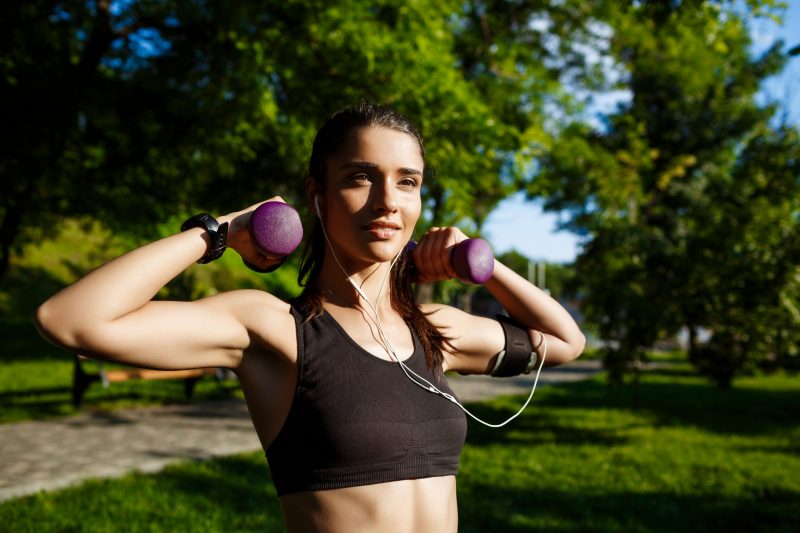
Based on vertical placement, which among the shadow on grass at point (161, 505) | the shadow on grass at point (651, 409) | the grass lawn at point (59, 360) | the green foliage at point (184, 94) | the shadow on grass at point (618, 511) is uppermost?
the green foliage at point (184, 94)

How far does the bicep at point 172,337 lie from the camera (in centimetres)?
162

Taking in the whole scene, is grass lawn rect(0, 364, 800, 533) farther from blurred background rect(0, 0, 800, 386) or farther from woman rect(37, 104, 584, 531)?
woman rect(37, 104, 584, 531)

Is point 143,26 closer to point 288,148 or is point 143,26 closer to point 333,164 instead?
point 288,148

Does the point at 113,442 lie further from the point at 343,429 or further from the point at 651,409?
the point at 651,409

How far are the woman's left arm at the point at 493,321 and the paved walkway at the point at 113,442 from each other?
215 inches

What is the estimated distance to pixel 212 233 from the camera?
183cm

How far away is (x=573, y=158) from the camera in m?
19.4

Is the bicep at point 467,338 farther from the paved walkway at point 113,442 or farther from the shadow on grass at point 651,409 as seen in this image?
the shadow on grass at point 651,409

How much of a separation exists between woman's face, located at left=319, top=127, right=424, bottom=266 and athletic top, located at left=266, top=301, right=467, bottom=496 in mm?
253

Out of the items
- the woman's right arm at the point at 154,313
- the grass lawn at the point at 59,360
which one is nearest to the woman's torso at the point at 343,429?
the woman's right arm at the point at 154,313

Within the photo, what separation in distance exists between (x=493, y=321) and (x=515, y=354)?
14 cm

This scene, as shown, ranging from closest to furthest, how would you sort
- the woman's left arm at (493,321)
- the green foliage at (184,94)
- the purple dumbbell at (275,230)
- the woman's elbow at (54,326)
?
1. the woman's elbow at (54,326)
2. the purple dumbbell at (275,230)
3. the woman's left arm at (493,321)
4. the green foliage at (184,94)

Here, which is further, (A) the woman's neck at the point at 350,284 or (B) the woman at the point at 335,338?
(A) the woman's neck at the point at 350,284

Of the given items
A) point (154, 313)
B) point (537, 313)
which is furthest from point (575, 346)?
point (154, 313)
